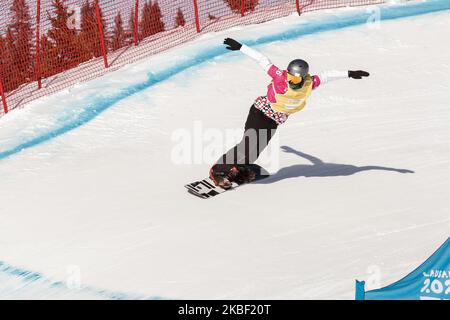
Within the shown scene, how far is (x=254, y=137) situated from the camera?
822cm

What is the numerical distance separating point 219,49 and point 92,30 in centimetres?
213

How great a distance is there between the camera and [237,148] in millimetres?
8297

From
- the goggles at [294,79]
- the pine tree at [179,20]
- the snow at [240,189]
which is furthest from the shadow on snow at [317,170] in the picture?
the pine tree at [179,20]

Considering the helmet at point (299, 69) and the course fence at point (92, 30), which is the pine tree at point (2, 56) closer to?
the course fence at point (92, 30)

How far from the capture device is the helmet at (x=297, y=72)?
7656mm

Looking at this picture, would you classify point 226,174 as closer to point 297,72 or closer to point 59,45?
point 297,72

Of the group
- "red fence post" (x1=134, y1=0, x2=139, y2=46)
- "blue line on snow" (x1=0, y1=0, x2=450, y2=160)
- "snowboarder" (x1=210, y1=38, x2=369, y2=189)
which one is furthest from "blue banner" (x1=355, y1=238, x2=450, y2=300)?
"red fence post" (x1=134, y1=0, x2=139, y2=46)

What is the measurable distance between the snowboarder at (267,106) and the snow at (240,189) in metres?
0.28

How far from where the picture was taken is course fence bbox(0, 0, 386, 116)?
11883 mm

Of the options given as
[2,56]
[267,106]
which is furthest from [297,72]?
[2,56]

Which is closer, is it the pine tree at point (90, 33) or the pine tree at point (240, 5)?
the pine tree at point (90, 33)

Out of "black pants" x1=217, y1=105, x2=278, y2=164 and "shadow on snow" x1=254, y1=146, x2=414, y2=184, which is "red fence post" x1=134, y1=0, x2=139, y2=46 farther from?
"black pants" x1=217, y1=105, x2=278, y2=164

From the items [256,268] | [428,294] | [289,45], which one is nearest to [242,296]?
[256,268]

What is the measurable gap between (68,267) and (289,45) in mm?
7187
